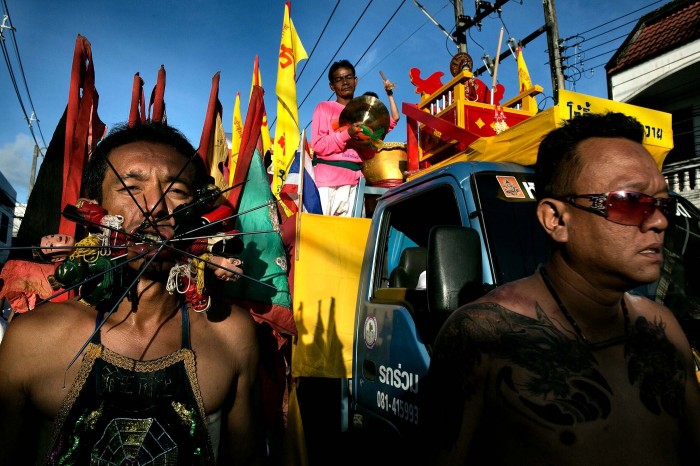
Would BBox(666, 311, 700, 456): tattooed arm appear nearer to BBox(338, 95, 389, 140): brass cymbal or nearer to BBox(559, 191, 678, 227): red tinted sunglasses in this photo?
BBox(559, 191, 678, 227): red tinted sunglasses

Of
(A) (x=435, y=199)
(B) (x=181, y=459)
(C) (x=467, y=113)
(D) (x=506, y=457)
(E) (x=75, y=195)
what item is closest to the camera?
(D) (x=506, y=457)

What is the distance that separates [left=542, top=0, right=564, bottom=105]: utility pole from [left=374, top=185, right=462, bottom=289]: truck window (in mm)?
12102

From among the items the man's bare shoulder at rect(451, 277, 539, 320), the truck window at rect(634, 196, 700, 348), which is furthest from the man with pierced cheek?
the truck window at rect(634, 196, 700, 348)

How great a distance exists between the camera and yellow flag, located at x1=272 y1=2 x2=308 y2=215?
4785 mm

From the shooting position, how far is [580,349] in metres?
1.46

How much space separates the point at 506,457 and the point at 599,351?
45 centimetres

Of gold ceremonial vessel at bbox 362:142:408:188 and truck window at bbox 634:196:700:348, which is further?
gold ceremonial vessel at bbox 362:142:408:188

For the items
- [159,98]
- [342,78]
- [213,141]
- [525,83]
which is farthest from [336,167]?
[159,98]

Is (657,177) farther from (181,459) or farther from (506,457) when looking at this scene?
(181,459)

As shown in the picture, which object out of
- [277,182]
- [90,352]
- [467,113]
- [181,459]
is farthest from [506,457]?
[277,182]

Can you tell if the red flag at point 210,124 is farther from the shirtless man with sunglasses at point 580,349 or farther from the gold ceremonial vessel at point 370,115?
the gold ceremonial vessel at point 370,115

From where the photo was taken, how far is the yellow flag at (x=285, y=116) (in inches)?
188

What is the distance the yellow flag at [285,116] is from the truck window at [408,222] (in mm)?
1349

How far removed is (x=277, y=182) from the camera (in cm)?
493
